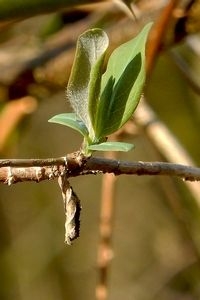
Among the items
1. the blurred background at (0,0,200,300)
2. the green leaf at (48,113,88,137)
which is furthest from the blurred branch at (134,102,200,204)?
the green leaf at (48,113,88,137)

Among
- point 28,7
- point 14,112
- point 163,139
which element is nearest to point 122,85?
point 28,7

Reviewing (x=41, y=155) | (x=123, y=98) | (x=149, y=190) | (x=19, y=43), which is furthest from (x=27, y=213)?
(x=123, y=98)

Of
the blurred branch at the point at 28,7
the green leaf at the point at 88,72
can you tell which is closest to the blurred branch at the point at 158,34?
the blurred branch at the point at 28,7

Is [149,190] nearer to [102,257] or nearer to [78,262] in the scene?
[78,262]

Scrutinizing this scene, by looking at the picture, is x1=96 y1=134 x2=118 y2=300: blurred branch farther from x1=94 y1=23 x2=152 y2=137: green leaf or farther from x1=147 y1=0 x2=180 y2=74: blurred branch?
x1=94 y1=23 x2=152 y2=137: green leaf

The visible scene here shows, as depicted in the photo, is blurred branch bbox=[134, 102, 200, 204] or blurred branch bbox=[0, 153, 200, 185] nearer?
blurred branch bbox=[0, 153, 200, 185]

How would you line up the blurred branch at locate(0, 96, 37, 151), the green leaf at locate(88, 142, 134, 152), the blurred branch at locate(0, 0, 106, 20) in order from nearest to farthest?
the green leaf at locate(88, 142, 134, 152) < the blurred branch at locate(0, 0, 106, 20) < the blurred branch at locate(0, 96, 37, 151)
